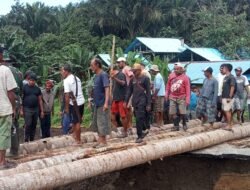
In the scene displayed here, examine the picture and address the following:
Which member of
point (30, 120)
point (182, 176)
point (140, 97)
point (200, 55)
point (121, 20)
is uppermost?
point (121, 20)

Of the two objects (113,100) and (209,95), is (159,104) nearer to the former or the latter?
(209,95)

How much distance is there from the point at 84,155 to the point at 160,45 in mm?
23047

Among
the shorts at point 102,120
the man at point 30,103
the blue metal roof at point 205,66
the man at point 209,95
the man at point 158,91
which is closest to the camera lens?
the shorts at point 102,120

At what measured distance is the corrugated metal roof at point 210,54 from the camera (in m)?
25.9

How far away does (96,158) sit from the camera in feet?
21.4

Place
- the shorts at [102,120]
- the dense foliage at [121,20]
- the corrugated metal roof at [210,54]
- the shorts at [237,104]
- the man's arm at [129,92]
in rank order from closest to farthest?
the shorts at [102,120] < the man's arm at [129,92] < the shorts at [237,104] < the corrugated metal roof at [210,54] < the dense foliage at [121,20]

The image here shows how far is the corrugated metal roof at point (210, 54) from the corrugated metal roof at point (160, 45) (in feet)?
7.04

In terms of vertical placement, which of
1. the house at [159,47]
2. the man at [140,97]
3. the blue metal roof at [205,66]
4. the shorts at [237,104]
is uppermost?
the house at [159,47]

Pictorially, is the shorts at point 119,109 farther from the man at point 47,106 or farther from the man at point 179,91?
the man at point 47,106

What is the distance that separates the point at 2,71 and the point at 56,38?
2244 cm

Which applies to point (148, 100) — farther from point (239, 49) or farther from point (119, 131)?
point (239, 49)

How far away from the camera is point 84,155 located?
270 inches

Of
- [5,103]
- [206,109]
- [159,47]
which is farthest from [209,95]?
[159,47]

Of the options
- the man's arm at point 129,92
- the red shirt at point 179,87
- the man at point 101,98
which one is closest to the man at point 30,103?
the man at point 101,98
